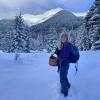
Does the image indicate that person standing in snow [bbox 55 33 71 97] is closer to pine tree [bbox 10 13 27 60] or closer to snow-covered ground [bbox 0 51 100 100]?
snow-covered ground [bbox 0 51 100 100]

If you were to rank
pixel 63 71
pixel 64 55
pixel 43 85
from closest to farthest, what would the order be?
pixel 64 55
pixel 63 71
pixel 43 85

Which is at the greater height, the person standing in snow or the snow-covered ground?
the person standing in snow

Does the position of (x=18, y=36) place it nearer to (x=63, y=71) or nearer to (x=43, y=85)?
(x=43, y=85)

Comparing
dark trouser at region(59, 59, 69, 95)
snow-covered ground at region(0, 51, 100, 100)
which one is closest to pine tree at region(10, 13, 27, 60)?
snow-covered ground at region(0, 51, 100, 100)

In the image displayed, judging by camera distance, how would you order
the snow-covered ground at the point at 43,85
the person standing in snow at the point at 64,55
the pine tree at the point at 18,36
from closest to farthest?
the person standing in snow at the point at 64,55 < the snow-covered ground at the point at 43,85 < the pine tree at the point at 18,36

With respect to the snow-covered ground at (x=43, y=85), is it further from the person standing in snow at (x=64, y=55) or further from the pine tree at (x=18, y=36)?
the pine tree at (x=18, y=36)

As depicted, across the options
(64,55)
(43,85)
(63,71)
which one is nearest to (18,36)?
(43,85)

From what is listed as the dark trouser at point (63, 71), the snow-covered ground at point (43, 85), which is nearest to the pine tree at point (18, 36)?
the snow-covered ground at point (43, 85)

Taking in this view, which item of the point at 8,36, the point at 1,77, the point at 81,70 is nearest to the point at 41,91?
the point at 1,77

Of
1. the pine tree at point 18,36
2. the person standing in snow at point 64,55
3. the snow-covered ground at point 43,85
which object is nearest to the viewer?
the person standing in snow at point 64,55

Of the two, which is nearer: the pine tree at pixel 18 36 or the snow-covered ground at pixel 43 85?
the snow-covered ground at pixel 43 85

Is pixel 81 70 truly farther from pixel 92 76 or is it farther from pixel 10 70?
pixel 10 70

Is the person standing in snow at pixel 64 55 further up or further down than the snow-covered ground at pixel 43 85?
further up

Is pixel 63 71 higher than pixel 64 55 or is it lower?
lower
